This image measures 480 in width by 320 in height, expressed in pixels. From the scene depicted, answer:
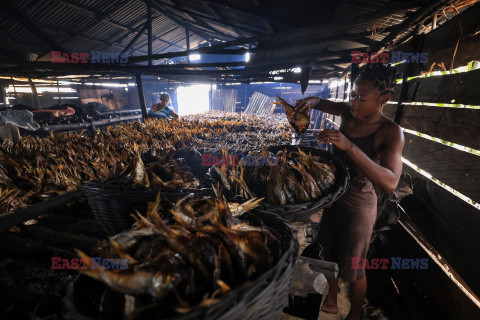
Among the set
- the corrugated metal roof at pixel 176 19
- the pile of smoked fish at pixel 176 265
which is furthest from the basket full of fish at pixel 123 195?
the corrugated metal roof at pixel 176 19

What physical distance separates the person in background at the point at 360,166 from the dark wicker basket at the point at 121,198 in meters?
1.67

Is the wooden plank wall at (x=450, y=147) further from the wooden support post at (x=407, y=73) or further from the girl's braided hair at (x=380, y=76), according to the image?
the girl's braided hair at (x=380, y=76)

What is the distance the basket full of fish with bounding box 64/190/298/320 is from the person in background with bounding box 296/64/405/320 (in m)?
1.38

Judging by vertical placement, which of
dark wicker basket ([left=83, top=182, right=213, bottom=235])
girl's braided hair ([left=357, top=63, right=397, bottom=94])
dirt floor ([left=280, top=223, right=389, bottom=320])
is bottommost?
dirt floor ([left=280, top=223, right=389, bottom=320])

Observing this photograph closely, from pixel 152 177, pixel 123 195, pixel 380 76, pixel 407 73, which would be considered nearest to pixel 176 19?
pixel 407 73

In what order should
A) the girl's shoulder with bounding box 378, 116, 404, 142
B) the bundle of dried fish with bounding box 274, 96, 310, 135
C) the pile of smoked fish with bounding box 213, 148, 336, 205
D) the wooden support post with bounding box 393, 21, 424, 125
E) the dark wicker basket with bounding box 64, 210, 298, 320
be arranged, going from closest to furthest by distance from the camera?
1. the dark wicker basket with bounding box 64, 210, 298, 320
2. the pile of smoked fish with bounding box 213, 148, 336, 205
3. the girl's shoulder with bounding box 378, 116, 404, 142
4. the bundle of dried fish with bounding box 274, 96, 310, 135
5. the wooden support post with bounding box 393, 21, 424, 125

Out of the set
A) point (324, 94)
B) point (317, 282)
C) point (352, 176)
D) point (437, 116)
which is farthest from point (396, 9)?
point (324, 94)

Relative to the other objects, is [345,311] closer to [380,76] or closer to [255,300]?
[255,300]

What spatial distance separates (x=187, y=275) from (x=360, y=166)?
1.89 metres

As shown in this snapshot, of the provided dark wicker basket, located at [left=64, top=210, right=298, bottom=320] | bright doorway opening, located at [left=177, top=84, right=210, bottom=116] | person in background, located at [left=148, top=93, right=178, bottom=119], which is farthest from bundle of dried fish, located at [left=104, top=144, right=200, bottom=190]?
bright doorway opening, located at [left=177, top=84, right=210, bottom=116]

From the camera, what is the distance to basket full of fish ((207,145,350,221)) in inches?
70.0

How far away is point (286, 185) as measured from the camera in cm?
201

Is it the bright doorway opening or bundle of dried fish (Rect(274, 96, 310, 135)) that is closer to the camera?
bundle of dried fish (Rect(274, 96, 310, 135))

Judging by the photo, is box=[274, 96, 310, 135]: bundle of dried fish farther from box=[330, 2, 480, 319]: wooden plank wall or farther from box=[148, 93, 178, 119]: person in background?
box=[148, 93, 178, 119]: person in background
